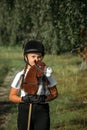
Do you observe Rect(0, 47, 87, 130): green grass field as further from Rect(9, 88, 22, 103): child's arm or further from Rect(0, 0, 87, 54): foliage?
Rect(9, 88, 22, 103): child's arm

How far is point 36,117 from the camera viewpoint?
17.5 ft

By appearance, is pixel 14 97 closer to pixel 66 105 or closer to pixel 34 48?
pixel 34 48

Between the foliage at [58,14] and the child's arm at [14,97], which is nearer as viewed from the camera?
the child's arm at [14,97]

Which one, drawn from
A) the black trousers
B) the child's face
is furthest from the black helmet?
the black trousers

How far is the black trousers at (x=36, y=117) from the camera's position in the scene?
17.4 feet

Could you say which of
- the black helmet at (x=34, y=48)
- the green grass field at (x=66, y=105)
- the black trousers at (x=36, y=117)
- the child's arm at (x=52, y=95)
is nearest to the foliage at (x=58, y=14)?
the green grass field at (x=66, y=105)

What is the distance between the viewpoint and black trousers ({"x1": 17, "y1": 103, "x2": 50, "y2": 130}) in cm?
532

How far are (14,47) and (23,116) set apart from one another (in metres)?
30.8

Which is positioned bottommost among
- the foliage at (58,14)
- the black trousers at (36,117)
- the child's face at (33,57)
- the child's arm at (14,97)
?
the black trousers at (36,117)

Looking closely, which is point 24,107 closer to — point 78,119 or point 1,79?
point 78,119

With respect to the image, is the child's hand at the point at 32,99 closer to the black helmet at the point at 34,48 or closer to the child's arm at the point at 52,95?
the child's arm at the point at 52,95

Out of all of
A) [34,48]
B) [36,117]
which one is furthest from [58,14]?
[36,117]

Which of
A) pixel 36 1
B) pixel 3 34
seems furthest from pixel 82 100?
pixel 3 34

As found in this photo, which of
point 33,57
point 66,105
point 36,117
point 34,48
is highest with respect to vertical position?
point 66,105
